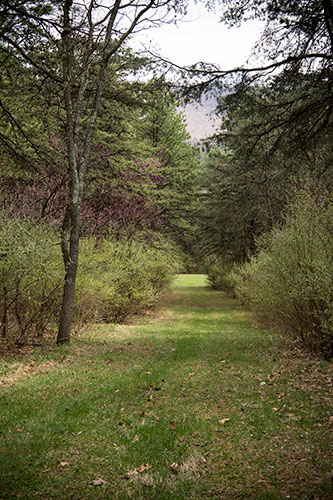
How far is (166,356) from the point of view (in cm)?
856

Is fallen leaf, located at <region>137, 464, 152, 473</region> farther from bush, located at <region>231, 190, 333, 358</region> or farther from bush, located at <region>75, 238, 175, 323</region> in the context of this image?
bush, located at <region>75, 238, 175, 323</region>

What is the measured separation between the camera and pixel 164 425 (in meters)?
4.68

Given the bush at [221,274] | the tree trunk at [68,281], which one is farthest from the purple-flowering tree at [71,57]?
the bush at [221,274]

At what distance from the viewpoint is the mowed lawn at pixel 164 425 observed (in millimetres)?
3434

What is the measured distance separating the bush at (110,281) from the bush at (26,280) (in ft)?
2.93

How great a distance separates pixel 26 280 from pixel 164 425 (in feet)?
14.6

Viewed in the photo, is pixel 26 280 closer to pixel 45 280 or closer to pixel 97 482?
pixel 45 280

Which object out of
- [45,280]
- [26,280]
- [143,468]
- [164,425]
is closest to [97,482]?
[143,468]

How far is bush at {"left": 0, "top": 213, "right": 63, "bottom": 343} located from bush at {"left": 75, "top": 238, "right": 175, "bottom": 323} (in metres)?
0.89

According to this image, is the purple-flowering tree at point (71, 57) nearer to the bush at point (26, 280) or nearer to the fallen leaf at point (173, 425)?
the bush at point (26, 280)

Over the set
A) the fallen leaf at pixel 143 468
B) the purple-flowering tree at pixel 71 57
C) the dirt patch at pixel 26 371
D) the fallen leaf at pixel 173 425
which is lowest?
the fallen leaf at pixel 173 425

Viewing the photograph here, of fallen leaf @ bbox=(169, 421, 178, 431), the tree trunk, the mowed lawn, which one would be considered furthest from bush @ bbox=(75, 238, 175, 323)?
fallen leaf @ bbox=(169, 421, 178, 431)

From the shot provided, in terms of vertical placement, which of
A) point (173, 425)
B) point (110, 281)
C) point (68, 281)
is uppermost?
point (68, 281)

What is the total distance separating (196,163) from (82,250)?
A: 61.0 feet
